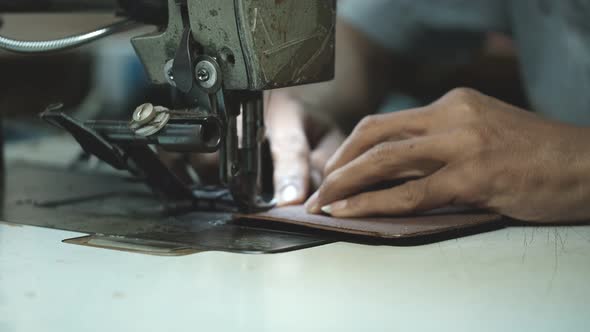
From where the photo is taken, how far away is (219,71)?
89 cm

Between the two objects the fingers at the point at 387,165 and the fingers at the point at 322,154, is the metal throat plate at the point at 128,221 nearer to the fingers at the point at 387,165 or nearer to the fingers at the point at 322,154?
the fingers at the point at 387,165

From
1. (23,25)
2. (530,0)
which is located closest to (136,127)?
(23,25)

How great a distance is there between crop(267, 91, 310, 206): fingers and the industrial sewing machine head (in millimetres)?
112

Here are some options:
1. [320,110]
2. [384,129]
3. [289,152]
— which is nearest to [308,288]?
[384,129]

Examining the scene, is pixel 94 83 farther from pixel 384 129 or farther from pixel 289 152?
pixel 384 129

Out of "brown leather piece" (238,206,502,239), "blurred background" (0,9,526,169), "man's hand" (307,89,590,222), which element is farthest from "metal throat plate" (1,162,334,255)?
"blurred background" (0,9,526,169)

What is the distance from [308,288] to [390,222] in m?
0.25

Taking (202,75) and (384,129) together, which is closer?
(202,75)

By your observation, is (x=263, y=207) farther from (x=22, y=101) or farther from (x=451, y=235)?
(x=22, y=101)

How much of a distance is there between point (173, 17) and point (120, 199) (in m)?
0.41

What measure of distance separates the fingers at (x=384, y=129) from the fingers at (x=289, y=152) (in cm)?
12

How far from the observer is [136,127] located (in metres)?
0.91

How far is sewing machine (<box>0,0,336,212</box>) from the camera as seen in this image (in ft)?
2.88

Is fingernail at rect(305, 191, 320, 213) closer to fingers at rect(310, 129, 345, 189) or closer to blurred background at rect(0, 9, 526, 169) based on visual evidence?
fingers at rect(310, 129, 345, 189)
